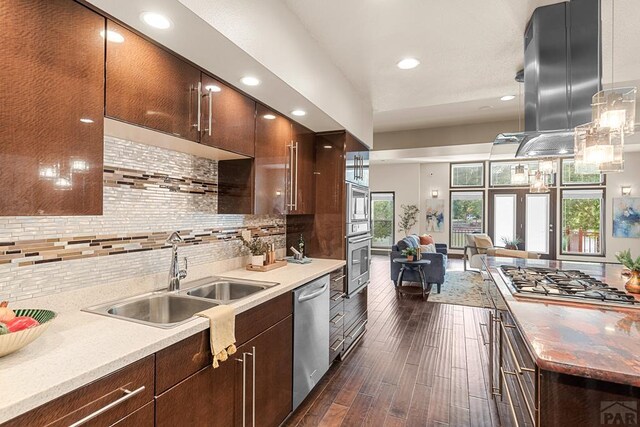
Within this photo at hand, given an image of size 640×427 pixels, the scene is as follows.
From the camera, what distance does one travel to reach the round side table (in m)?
5.32

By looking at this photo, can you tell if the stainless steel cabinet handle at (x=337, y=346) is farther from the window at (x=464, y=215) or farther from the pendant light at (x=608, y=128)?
the window at (x=464, y=215)

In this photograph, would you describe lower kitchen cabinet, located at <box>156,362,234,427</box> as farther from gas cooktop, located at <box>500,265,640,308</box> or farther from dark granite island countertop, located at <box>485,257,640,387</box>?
gas cooktop, located at <box>500,265,640,308</box>

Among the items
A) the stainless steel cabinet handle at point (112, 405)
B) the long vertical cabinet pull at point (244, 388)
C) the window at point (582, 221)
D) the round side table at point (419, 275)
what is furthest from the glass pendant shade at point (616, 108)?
the window at point (582, 221)

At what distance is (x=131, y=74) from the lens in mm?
1407

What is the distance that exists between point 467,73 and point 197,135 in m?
2.36

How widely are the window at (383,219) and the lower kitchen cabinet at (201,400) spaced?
28.8 ft

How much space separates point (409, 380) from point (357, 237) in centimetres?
134

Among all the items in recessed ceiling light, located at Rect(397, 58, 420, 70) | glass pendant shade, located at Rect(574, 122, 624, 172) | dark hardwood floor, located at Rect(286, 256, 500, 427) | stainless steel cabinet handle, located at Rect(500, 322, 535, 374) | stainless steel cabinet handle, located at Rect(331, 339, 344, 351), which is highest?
recessed ceiling light, located at Rect(397, 58, 420, 70)

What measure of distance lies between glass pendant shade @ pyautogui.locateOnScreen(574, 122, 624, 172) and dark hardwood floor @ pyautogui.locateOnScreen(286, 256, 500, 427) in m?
1.81

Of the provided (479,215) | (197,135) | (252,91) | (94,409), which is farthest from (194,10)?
(479,215)

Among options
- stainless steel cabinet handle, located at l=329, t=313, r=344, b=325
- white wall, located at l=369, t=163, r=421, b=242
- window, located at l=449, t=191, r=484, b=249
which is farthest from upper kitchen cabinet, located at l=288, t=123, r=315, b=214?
window, located at l=449, t=191, r=484, b=249

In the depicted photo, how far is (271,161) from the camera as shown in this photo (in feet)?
8.08

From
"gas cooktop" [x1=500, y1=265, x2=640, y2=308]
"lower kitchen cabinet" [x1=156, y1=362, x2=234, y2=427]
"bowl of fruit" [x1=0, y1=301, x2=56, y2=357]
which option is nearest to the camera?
"bowl of fruit" [x1=0, y1=301, x2=56, y2=357]

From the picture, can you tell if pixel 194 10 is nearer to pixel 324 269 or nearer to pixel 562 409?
pixel 324 269
